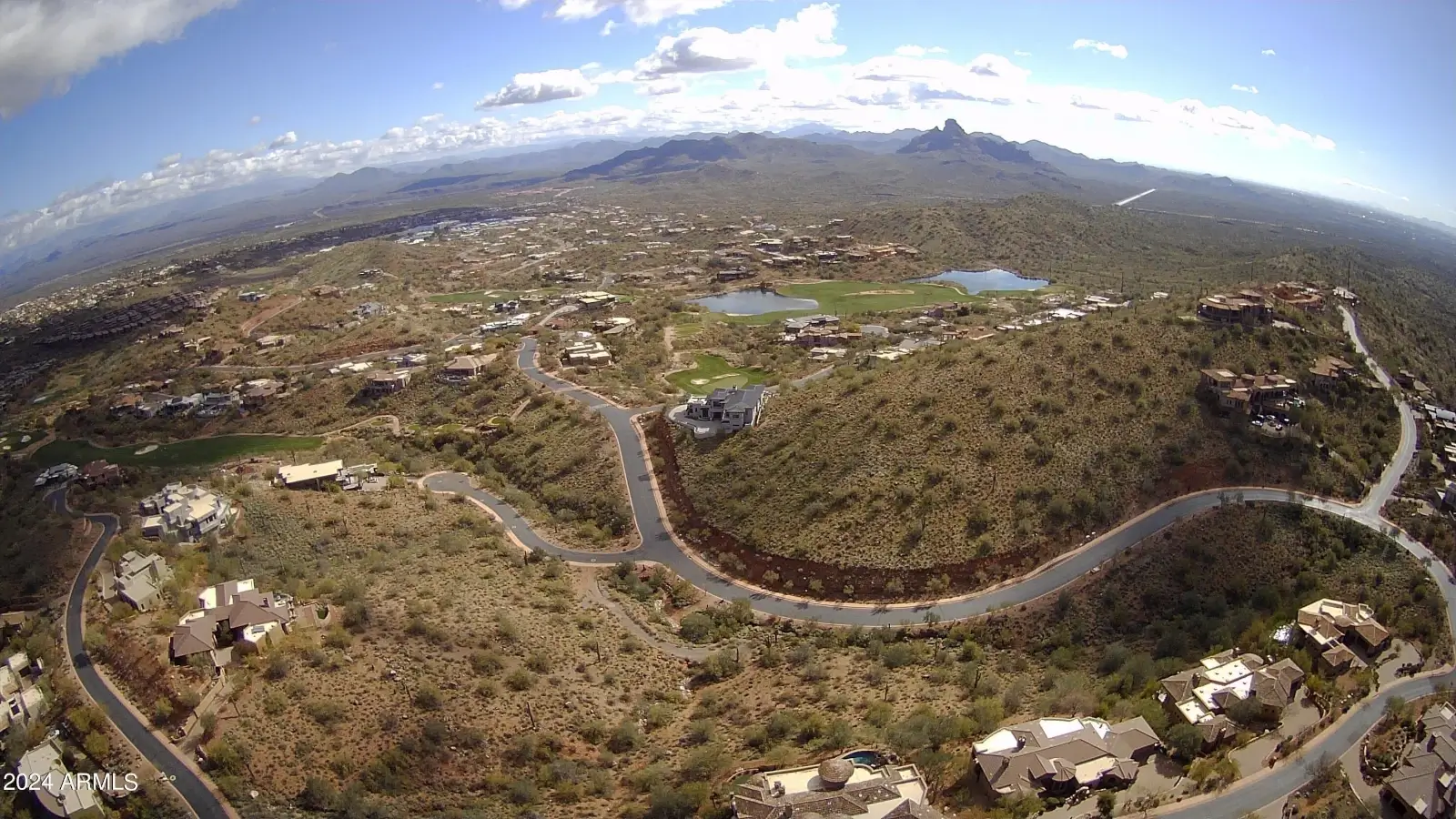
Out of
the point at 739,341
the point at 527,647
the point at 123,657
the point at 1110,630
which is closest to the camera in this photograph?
the point at 123,657

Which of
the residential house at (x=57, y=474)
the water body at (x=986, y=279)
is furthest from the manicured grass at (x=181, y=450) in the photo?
the water body at (x=986, y=279)

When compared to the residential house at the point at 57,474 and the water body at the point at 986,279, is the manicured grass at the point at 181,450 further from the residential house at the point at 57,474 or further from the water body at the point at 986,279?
the water body at the point at 986,279

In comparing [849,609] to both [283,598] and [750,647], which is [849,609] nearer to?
[750,647]

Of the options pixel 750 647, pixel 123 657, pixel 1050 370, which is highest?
pixel 1050 370

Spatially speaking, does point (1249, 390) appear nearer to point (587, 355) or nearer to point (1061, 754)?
point (1061, 754)

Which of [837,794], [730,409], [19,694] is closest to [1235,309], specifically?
[730,409]

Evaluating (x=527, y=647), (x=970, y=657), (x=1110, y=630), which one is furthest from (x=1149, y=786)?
(x=527, y=647)
